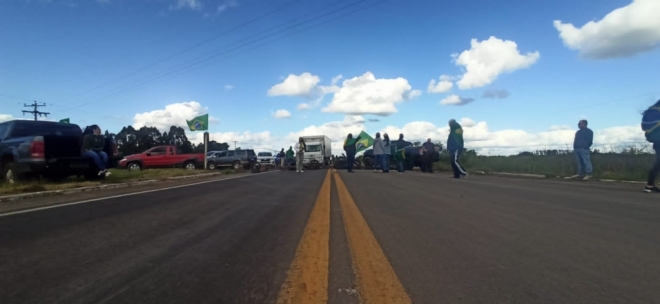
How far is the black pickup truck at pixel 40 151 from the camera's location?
11328 mm

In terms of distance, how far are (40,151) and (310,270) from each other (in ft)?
→ 35.2

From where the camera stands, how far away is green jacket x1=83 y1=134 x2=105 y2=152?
12.1 metres

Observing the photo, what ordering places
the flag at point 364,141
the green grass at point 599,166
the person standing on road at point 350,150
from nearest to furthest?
the green grass at point 599,166, the person standing on road at point 350,150, the flag at point 364,141

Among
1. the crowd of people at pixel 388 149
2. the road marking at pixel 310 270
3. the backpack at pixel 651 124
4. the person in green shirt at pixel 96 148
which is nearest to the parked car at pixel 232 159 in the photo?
the crowd of people at pixel 388 149

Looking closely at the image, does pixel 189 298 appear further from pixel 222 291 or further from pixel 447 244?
pixel 447 244

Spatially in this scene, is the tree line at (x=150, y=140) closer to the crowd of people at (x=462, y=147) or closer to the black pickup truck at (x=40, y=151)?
the crowd of people at (x=462, y=147)

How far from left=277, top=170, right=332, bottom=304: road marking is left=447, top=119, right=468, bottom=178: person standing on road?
1088 cm

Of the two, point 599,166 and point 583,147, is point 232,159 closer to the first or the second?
point 599,166

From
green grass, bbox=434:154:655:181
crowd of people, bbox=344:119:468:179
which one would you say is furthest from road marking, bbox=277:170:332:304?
green grass, bbox=434:154:655:181

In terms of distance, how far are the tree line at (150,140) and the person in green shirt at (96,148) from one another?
70089mm

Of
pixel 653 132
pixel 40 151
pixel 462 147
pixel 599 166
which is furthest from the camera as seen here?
pixel 599 166

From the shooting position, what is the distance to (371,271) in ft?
10.3

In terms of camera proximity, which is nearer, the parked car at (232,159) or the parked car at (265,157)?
the parked car at (232,159)

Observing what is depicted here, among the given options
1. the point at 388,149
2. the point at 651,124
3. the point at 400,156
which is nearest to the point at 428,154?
the point at 400,156
